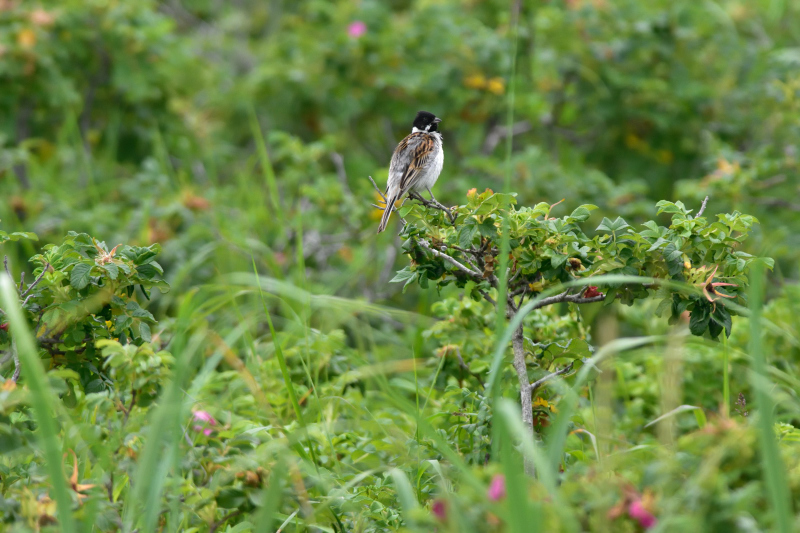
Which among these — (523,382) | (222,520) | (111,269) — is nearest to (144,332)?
(111,269)

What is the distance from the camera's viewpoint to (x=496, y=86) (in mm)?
6145

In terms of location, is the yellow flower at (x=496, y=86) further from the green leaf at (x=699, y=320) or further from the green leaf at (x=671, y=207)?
the green leaf at (x=699, y=320)

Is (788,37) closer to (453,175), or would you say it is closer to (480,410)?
(453,175)

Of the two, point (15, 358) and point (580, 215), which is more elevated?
point (580, 215)

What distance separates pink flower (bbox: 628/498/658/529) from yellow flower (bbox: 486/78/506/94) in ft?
15.8

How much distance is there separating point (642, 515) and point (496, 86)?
191 inches

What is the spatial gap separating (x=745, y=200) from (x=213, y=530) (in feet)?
12.8

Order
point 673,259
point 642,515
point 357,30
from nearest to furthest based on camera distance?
Result: point 642,515 < point 673,259 < point 357,30

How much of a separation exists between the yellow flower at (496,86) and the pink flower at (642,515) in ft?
15.8

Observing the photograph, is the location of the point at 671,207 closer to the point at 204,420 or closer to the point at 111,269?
the point at 111,269

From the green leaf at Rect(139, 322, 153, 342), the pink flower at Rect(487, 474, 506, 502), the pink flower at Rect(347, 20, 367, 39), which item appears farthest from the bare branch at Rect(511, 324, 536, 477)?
the pink flower at Rect(347, 20, 367, 39)

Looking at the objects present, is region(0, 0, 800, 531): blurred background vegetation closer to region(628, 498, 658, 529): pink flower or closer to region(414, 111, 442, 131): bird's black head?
region(414, 111, 442, 131): bird's black head

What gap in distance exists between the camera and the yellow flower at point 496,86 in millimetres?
6145

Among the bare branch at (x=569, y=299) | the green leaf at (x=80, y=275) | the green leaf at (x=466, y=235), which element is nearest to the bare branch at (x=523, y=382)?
the bare branch at (x=569, y=299)
